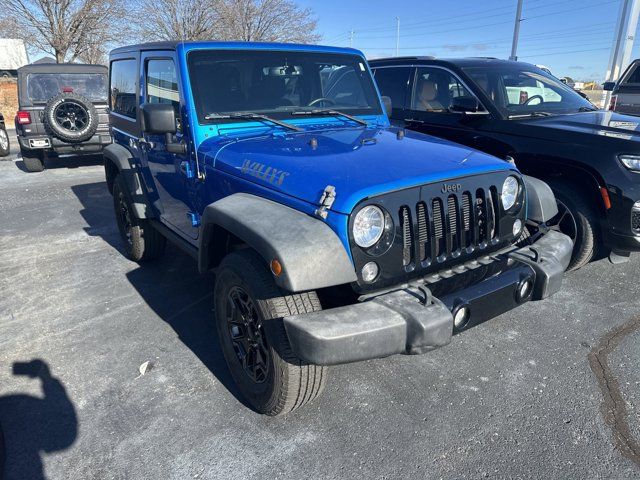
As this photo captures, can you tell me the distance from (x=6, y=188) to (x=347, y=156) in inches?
307

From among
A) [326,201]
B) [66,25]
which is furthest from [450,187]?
[66,25]

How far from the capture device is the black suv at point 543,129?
3678 mm

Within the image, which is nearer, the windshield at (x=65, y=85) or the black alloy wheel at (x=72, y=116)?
the black alloy wheel at (x=72, y=116)

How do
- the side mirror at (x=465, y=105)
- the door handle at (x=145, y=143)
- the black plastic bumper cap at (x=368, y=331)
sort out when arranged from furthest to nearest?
the side mirror at (x=465, y=105), the door handle at (x=145, y=143), the black plastic bumper cap at (x=368, y=331)

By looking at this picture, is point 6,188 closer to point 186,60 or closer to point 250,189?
point 186,60

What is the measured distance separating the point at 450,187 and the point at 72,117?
24.3ft

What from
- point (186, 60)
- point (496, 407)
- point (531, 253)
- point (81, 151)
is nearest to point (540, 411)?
point (496, 407)

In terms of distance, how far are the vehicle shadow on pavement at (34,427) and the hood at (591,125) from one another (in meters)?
4.22

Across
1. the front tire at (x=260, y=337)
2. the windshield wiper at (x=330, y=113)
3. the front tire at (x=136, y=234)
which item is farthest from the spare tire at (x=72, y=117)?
the front tire at (x=260, y=337)

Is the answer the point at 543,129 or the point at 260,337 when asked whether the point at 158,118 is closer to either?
the point at 260,337

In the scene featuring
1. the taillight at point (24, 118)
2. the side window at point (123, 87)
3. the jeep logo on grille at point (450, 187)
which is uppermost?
the side window at point (123, 87)

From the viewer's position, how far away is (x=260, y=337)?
8.16 ft

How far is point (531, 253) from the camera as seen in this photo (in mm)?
2711

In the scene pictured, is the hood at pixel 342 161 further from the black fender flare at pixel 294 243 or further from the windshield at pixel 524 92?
the windshield at pixel 524 92
